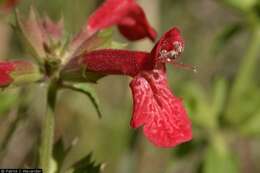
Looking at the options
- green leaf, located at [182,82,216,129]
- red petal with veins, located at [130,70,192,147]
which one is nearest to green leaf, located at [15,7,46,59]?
red petal with veins, located at [130,70,192,147]

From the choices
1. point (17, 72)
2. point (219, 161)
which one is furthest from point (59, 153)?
point (219, 161)

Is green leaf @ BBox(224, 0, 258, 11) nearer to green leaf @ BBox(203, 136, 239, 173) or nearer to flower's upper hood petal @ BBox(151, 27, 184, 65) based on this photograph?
green leaf @ BBox(203, 136, 239, 173)

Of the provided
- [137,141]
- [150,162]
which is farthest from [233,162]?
[150,162]

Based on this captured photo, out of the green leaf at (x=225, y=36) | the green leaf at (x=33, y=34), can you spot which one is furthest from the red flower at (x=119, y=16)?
the green leaf at (x=225, y=36)

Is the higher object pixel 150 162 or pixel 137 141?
pixel 137 141

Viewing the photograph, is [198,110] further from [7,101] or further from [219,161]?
[7,101]

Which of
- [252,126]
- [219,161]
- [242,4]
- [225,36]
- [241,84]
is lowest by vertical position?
[219,161]

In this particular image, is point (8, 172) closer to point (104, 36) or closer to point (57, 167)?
point (57, 167)
